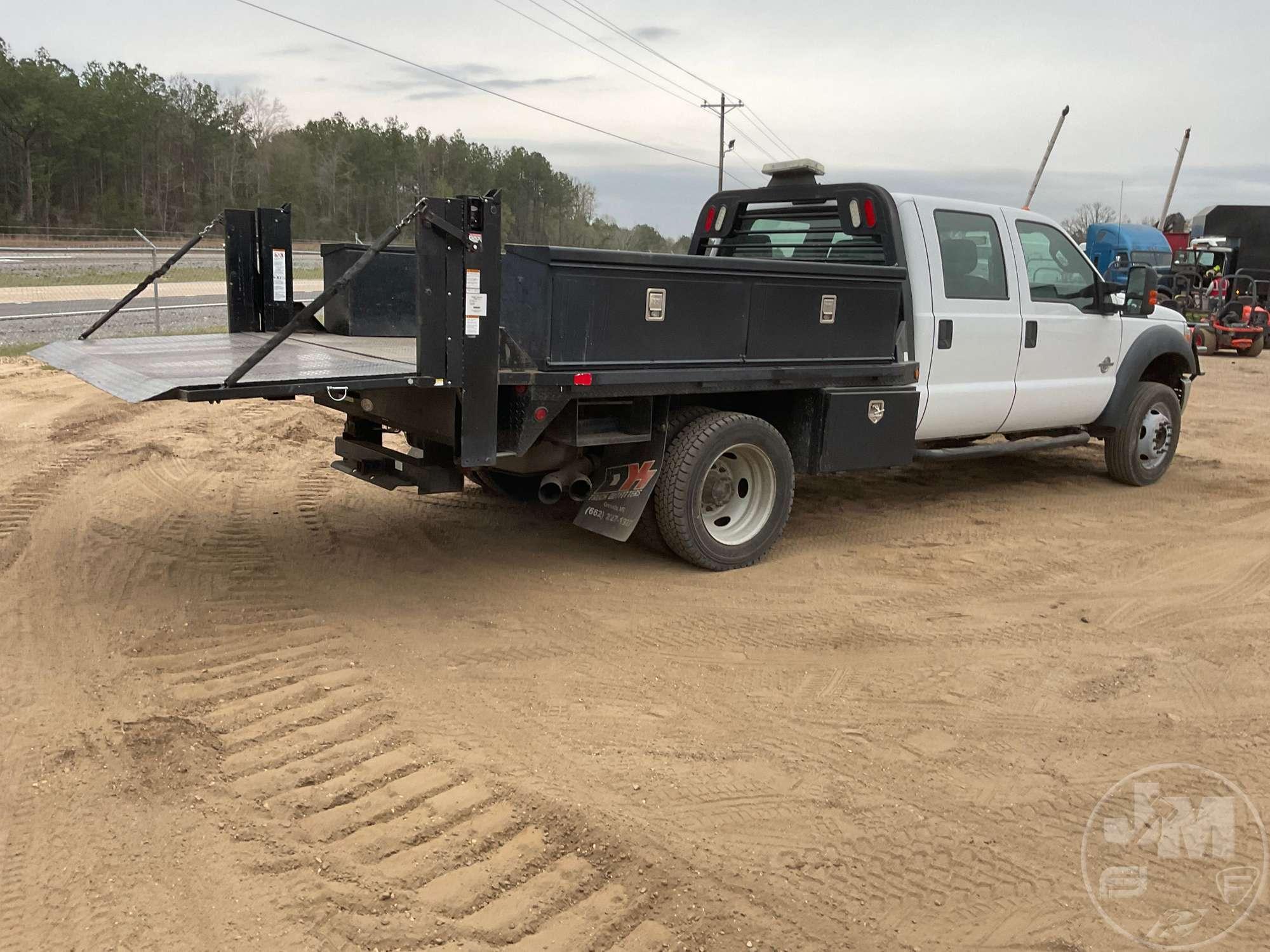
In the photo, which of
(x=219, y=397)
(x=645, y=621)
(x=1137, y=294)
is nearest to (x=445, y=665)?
(x=645, y=621)

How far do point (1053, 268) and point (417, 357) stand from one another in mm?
5108

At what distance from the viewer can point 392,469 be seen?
5.69 metres

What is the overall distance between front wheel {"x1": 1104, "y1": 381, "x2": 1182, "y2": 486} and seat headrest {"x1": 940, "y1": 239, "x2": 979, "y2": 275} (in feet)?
7.48

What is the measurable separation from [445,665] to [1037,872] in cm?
251

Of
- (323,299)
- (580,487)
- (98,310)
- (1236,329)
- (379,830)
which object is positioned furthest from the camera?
(1236,329)

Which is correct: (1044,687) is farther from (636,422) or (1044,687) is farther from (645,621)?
(636,422)

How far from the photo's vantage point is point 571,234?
38.6 m

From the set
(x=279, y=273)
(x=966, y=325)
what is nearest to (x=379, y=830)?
(x=279, y=273)

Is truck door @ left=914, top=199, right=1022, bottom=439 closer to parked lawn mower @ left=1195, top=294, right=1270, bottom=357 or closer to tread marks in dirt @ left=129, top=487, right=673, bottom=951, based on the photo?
tread marks in dirt @ left=129, top=487, right=673, bottom=951

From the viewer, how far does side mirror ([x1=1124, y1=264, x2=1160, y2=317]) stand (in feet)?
26.9

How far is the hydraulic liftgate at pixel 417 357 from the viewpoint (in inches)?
171

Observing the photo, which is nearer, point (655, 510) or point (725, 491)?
point (655, 510)
